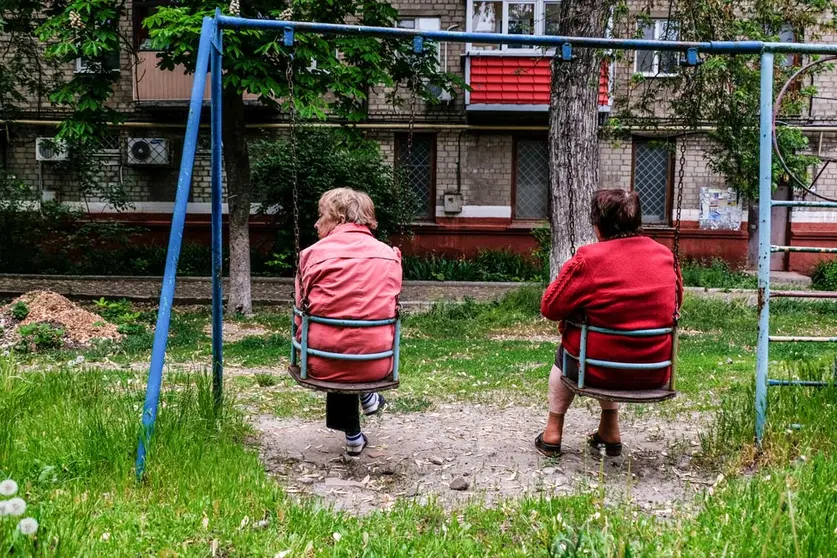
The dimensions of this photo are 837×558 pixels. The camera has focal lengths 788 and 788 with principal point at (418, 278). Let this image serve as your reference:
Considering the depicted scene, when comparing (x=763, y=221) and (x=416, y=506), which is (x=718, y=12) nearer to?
(x=763, y=221)

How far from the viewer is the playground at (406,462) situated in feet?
10.2

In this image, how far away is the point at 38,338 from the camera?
8898 millimetres

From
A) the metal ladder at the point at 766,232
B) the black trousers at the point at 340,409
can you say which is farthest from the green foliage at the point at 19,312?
the metal ladder at the point at 766,232

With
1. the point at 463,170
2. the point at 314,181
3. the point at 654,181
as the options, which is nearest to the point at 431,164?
the point at 463,170

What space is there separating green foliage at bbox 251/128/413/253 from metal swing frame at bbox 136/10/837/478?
9.77 meters

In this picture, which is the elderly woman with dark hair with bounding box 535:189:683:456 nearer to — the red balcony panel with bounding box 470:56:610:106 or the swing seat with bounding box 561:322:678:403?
the swing seat with bounding box 561:322:678:403

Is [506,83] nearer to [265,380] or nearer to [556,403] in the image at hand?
[265,380]

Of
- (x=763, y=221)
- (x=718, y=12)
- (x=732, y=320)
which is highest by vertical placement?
(x=718, y=12)

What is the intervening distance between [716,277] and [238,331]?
986 cm

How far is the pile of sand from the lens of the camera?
9320 mm

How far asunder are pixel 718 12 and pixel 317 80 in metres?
5.27

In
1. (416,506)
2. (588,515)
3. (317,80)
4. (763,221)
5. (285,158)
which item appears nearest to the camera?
(588,515)

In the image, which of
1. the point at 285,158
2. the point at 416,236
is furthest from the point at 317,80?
the point at 416,236

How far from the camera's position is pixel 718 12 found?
1022 centimetres
